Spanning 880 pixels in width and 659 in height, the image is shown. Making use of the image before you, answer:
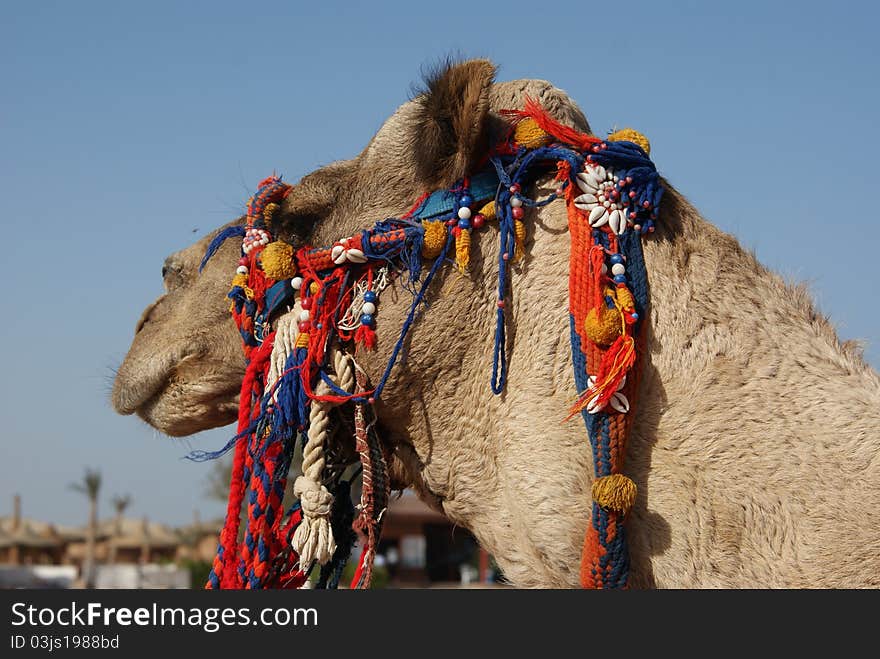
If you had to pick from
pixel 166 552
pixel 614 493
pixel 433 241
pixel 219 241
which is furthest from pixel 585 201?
pixel 166 552

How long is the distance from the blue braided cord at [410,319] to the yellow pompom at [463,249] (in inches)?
1.8

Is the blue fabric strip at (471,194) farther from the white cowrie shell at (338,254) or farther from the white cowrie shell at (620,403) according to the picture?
the white cowrie shell at (620,403)

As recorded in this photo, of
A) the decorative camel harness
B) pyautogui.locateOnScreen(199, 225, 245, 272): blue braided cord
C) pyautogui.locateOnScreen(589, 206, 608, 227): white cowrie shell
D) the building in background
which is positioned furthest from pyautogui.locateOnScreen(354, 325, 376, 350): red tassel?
the building in background

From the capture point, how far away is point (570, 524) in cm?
298

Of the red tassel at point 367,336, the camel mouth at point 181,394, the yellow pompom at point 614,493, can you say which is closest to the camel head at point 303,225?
the camel mouth at point 181,394

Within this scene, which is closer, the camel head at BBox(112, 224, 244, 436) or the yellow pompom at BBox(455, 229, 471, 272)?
the yellow pompom at BBox(455, 229, 471, 272)

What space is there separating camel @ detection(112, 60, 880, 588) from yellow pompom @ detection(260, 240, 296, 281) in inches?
3.9

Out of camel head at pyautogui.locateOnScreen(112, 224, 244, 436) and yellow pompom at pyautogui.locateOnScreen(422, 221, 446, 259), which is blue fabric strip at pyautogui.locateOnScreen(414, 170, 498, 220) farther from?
camel head at pyautogui.locateOnScreen(112, 224, 244, 436)

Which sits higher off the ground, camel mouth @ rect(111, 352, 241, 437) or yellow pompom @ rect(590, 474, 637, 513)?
camel mouth @ rect(111, 352, 241, 437)

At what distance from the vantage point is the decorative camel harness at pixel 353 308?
3213 millimetres

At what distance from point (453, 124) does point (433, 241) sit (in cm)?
41

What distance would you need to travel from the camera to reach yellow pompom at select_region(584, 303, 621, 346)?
9.77ft

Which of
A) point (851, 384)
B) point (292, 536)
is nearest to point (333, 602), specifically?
point (292, 536)

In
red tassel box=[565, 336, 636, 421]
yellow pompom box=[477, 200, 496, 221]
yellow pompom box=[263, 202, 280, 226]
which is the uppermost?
yellow pompom box=[263, 202, 280, 226]
